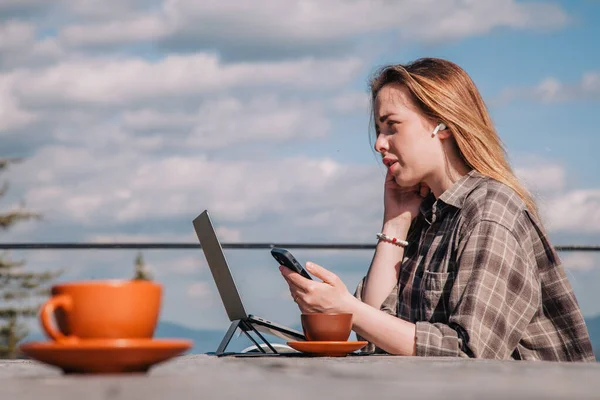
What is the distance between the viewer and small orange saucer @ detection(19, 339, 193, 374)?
0.78 m

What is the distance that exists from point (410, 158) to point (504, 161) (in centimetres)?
27

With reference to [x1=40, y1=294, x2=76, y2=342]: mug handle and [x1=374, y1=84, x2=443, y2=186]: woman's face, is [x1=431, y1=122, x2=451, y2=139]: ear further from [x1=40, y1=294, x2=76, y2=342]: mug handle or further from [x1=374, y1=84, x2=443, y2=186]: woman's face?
[x1=40, y1=294, x2=76, y2=342]: mug handle

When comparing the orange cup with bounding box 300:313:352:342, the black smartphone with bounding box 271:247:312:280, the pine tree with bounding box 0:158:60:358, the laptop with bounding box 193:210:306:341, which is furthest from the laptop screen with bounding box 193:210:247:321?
the pine tree with bounding box 0:158:60:358

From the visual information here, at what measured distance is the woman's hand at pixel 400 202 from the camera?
2520mm

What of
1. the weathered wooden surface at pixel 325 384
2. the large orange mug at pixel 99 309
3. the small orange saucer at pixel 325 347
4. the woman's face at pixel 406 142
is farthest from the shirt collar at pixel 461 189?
the large orange mug at pixel 99 309

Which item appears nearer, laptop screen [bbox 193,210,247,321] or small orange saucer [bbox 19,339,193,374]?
small orange saucer [bbox 19,339,193,374]

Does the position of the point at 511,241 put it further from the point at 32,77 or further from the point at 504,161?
the point at 32,77

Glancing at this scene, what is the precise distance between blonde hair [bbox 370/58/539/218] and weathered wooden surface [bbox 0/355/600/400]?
150cm

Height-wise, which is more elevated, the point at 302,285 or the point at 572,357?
the point at 302,285

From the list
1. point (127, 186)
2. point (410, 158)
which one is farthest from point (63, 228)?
point (410, 158)

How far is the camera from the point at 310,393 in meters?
0.64

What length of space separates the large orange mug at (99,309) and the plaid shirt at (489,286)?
1.08 m

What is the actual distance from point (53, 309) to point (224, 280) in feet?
3.27

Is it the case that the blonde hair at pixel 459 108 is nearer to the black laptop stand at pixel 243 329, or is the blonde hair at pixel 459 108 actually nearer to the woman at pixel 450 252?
the woman at pixel 450 252
